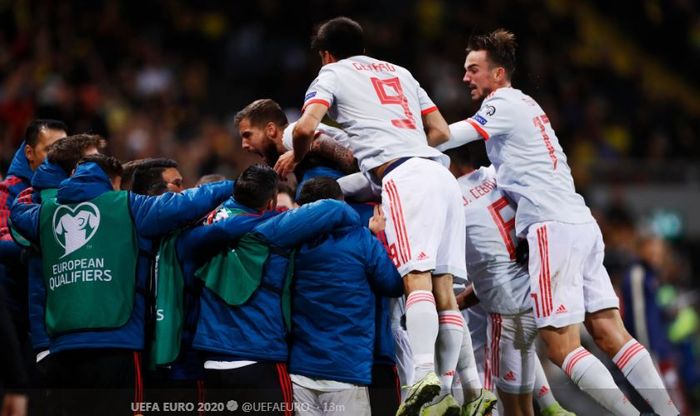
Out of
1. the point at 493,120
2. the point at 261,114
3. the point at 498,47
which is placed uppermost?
the point at 498,47

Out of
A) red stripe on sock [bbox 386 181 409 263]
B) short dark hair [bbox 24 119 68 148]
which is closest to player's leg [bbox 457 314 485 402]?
red stripe on sock [bbox 386 181 409 263]

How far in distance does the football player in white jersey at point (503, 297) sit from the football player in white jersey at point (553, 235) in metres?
0.17

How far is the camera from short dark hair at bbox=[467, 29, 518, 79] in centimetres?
714

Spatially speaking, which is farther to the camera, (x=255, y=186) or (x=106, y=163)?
(x=106, y=163)

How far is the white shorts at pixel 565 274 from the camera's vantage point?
6.69m

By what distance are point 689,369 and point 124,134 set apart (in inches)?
313

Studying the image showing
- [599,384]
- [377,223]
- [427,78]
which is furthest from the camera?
[427,78]

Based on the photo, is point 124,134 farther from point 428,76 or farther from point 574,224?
point 574,224

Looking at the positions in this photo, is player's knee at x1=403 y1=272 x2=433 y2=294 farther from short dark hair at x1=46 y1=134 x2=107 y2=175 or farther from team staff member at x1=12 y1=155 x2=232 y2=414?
short dark hair at x1=46 y1=134 x2=107 y2=175

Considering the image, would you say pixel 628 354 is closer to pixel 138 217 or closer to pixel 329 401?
pixel 329 401

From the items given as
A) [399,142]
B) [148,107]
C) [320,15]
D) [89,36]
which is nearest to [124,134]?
[148,107]

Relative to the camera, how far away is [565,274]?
6742 millimetres

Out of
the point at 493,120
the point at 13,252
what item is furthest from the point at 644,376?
the point at 13,252

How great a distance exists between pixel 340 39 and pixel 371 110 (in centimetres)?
53
